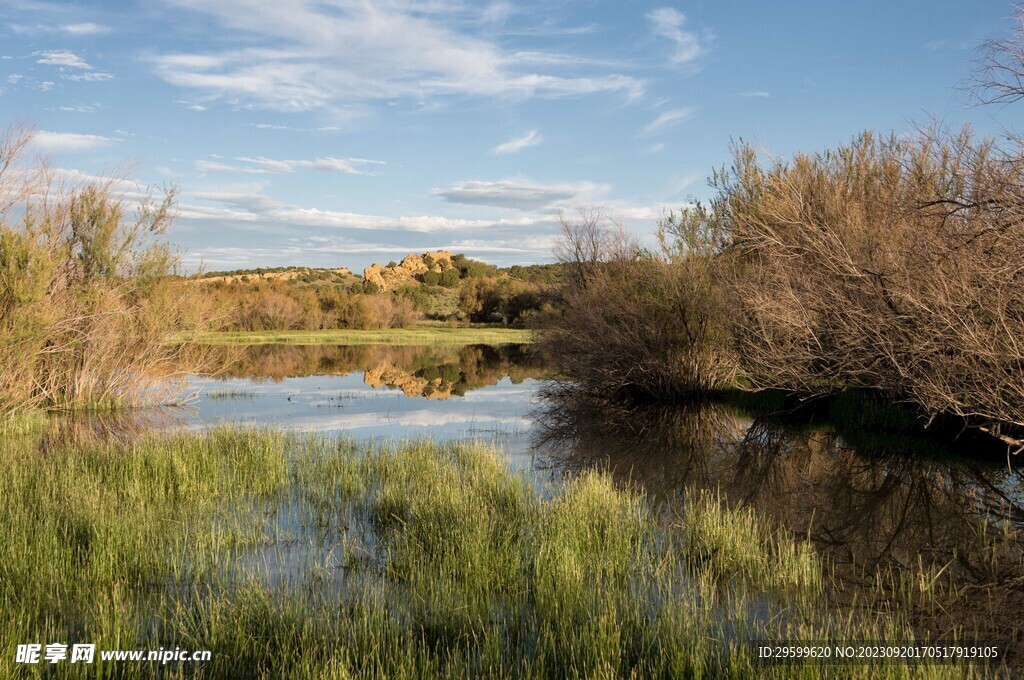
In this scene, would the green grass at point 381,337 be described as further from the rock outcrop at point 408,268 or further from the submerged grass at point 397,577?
the rock outcrop at point 408,268

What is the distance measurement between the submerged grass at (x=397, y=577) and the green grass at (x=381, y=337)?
33.3 m

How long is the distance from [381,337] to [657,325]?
106ft

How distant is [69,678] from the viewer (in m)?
4.36

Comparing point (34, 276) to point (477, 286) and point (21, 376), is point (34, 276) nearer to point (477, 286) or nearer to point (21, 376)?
point (21, 376)

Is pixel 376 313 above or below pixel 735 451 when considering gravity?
above

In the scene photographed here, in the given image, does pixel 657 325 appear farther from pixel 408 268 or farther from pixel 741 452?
pixel 408 268

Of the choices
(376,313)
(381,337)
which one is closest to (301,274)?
(376,313)

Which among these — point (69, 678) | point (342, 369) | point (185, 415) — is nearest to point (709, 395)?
point (185, 415)

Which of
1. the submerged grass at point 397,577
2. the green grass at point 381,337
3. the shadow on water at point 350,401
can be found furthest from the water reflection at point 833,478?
the green grass at point 381,337

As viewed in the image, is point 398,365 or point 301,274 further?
point 301,274

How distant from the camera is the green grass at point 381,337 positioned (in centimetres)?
4434

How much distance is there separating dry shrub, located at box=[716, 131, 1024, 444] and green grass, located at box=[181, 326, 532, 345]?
29221 millimetres

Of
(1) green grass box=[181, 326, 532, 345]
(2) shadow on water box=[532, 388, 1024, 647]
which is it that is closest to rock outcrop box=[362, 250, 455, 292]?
(1) green grass box=[181, 326, 532, 345]

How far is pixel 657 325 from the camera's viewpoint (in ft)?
62.2
